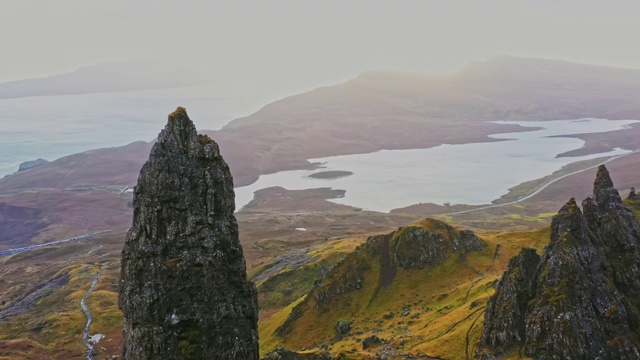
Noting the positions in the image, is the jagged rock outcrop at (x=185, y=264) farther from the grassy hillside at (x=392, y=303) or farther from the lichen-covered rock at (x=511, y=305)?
the grassy hillside at (x=392, y=303)

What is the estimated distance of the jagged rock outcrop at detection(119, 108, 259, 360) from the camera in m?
38.6

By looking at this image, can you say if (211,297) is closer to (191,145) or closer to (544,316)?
(191,145)

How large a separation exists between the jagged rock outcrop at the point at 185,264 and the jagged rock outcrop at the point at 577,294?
111ft

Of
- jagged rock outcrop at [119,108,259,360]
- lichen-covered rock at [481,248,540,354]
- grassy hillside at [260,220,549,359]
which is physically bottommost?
grassy hillside at [260,220,549,359]

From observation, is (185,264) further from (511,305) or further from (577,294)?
(577,294)

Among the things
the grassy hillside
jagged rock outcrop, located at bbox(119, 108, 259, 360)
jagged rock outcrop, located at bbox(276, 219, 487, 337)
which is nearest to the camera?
jagged rock outcrop, located at bbox(119, 108, 259, 360)

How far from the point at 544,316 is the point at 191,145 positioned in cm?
4329

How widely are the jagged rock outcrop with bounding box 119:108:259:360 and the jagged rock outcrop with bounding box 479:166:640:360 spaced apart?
33821mm

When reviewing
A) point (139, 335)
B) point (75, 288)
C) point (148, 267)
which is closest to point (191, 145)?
point (148, 267)

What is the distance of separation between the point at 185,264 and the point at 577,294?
4271 centimetres

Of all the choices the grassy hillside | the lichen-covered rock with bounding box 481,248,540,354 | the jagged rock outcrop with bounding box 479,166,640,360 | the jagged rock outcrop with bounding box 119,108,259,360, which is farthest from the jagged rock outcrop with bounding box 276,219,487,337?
the jagged rock outcrop with bounding box 119,108,259,360

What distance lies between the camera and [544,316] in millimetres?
54219

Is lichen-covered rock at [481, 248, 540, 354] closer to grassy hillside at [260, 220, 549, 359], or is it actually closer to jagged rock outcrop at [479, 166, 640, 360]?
jagged rock outcrop at [479, 166, 640, 360]

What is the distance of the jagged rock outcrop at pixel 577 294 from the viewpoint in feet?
167
